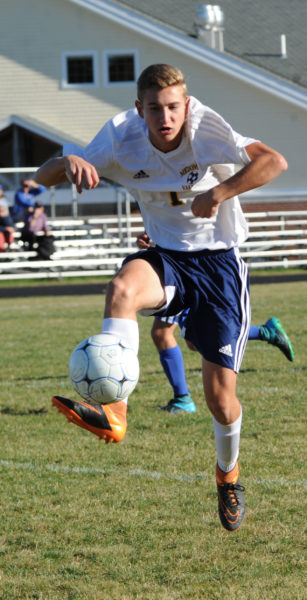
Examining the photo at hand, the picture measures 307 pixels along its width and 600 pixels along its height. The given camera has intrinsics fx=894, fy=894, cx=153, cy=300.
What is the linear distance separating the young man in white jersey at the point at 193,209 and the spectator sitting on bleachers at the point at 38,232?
14.6 metres

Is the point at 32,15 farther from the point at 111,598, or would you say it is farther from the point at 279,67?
the point at 111,598

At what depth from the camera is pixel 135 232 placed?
75.3 ft

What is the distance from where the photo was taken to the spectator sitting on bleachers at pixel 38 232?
18.8m

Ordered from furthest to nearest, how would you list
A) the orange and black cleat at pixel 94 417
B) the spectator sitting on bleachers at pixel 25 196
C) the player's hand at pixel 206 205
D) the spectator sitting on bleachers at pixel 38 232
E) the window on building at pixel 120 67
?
1. the window on building at pixel 120 67
2. the spectator sitting on bleachers at pixel 38 232
3. the spectator sitting on bleachers at pixel 25 196
4. the player's hand at pixel 206 205
5. the orange and black cleat at pixel 94 417

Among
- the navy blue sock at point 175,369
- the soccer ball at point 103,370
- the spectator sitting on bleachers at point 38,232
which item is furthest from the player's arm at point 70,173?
the spectator sitting on bleachers at point 38,232

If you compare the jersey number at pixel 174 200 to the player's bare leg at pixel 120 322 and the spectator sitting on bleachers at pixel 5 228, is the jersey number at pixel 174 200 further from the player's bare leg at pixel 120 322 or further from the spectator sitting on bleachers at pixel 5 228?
the spectator sitting on bleachers at pixel 5 228

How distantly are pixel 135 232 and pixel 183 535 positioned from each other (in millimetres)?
19356

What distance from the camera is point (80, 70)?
26.4 m

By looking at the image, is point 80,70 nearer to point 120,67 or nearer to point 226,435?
point 120,67

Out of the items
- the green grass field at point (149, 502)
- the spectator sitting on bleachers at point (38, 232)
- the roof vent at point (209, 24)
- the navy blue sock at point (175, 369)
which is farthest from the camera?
the roof vent at point (209, 24)

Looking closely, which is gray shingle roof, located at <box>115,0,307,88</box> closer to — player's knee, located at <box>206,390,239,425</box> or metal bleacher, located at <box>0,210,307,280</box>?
metal bleacher, located at <box>0,210,307,280</box>

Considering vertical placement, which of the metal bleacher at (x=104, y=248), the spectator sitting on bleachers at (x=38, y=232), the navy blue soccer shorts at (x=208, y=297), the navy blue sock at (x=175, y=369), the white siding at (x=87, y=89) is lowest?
the metal bleacher at (x=104, y=248)

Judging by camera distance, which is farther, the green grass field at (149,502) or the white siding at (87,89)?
the white siding at (87,89)

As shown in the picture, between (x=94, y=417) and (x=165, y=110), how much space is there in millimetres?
1419
